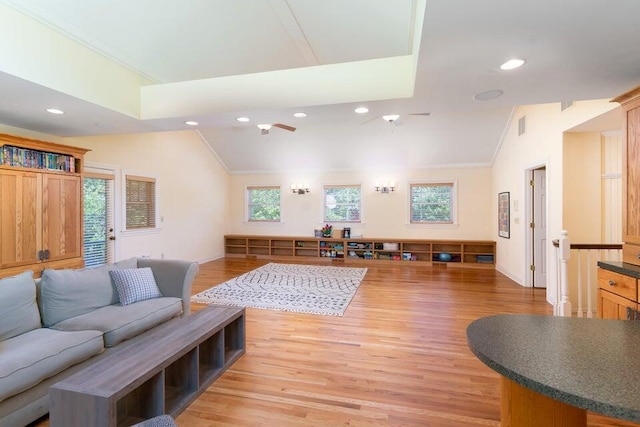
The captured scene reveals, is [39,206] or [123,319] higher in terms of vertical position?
[39,206]

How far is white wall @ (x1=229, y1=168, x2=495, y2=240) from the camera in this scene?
7.44 meters

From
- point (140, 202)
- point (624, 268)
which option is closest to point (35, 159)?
point (140, 202)

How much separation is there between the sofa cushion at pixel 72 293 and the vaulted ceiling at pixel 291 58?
1722 mm

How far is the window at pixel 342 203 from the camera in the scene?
8.29 meters

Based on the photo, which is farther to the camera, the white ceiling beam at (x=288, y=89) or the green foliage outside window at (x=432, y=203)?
the green foliage outside window at (x=432, y=203)

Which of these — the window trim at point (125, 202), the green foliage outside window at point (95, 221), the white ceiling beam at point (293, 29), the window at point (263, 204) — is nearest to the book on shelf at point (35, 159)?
the green foliage outside window at point (95, 221)

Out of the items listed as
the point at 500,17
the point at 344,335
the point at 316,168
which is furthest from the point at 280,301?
the point at 316,168

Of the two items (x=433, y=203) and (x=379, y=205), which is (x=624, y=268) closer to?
(x=433, y=203)

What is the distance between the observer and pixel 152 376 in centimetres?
191

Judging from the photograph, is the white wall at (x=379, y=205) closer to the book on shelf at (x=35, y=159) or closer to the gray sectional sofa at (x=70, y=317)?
the book on shelf at (x=35, y=159)

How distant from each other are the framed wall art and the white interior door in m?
0.90

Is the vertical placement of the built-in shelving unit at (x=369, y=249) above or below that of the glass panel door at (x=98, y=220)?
below

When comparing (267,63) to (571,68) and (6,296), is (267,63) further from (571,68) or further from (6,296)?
(6,296)

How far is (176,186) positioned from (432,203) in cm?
603
